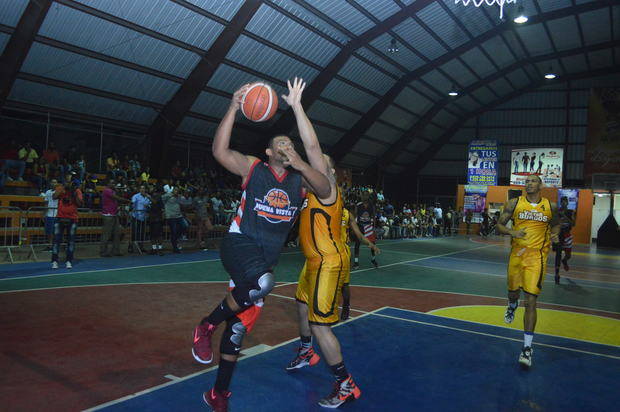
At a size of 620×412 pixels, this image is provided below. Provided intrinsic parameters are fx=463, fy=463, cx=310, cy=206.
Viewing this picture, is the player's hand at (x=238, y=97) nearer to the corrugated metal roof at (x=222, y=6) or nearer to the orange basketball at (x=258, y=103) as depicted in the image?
the orange basketball at (x=258, y=103)

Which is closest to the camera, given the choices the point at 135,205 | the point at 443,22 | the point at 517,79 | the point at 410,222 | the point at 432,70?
the point at 135,205

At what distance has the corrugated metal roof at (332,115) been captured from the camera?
2811cm

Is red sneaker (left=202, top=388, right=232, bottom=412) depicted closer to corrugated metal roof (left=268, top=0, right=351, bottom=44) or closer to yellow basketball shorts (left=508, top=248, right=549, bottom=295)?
yellow basketball shorts (left=508, top=248, right=549, bottom=295)

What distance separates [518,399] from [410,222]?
82.1ft

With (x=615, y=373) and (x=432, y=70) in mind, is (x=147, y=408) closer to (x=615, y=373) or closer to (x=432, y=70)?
(x=615, y=373)

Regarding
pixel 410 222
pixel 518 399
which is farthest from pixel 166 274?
pixel 410 222

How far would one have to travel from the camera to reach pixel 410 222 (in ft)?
94.5

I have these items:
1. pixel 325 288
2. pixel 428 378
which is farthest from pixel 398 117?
pixel 325 288

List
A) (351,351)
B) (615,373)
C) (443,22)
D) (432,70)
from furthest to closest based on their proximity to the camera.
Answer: (432,70), (443,22), (351,351), (615,373)

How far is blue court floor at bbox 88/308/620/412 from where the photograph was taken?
3.91 m

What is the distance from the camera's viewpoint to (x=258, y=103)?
3969 mm

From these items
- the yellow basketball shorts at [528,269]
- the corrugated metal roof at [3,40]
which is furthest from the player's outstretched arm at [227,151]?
the corrugated metal roof at [3,40]

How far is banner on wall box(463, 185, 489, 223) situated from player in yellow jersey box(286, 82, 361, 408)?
32.2 m

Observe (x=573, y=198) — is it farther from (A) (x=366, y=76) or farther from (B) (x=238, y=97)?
(B) (x=238, y=97)
